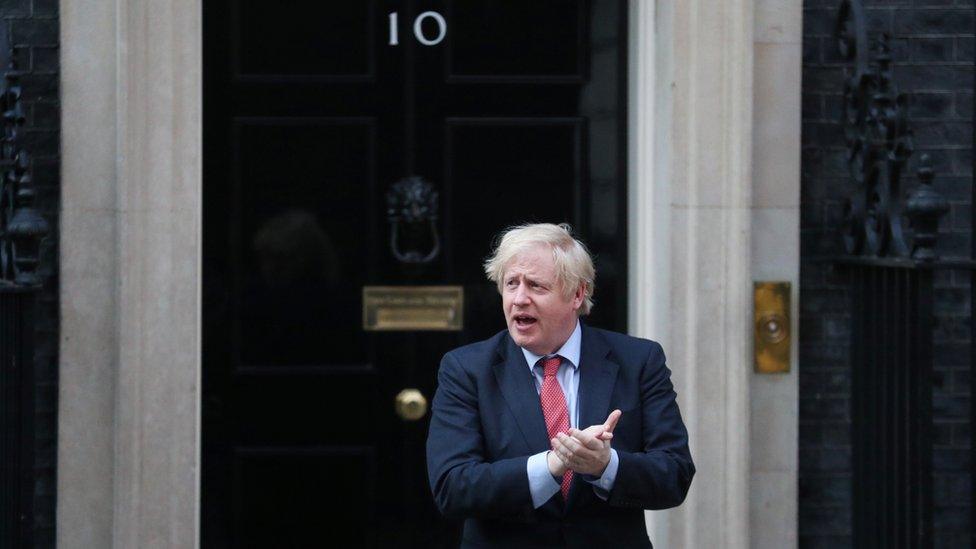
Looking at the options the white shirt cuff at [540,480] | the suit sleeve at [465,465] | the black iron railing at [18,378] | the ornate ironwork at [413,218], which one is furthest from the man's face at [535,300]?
the ornate ironwork at [413,218]

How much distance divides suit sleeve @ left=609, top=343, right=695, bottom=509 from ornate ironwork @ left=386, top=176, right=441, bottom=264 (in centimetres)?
211

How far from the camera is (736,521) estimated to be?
5.32 metres

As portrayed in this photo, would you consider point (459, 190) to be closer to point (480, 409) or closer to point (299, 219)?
point (299, 219)

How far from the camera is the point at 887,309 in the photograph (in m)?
4.89

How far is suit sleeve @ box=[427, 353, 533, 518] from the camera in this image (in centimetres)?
329

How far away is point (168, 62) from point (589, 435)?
8.65 feet

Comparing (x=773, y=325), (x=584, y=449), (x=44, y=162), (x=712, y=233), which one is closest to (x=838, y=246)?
→ (x=773, y=325)

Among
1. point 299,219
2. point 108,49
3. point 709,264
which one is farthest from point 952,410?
point 108,49

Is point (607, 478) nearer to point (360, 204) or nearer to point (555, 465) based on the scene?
point (555, 465)

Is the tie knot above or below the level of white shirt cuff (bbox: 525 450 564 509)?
above

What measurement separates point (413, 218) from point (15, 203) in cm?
139

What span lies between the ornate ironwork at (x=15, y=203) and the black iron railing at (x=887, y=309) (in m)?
2.56

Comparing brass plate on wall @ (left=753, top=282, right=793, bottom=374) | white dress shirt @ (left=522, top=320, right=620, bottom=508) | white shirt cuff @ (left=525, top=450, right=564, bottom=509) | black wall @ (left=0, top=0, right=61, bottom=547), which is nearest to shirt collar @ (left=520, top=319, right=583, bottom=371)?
white dress shirt @ (left=522, top=320, right=620, bottom=508)

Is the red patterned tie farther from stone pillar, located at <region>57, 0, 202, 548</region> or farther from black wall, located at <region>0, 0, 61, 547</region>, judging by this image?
black wall, located at <region>0, 0, 61, 547</region>
